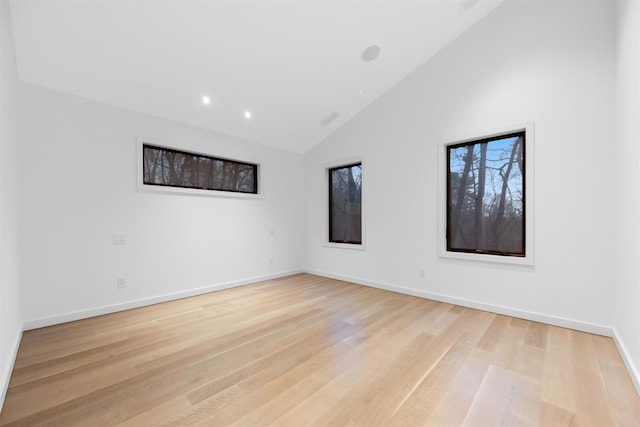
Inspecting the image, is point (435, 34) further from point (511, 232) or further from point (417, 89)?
point (511, 232)

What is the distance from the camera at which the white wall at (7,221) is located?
5.73 ft

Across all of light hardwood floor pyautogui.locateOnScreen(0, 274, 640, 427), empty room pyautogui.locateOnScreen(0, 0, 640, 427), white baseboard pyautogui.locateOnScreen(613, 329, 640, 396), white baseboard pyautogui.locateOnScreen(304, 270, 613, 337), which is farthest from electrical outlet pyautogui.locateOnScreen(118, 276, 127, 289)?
white baseboard pyautogui.locateOnScreen(613, 329, 640, 396)

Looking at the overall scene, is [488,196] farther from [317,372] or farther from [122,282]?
[122,282]

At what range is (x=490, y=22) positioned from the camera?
3.23 m

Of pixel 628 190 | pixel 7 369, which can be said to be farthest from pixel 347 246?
pixel 7 369

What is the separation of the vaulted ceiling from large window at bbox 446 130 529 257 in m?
1.51

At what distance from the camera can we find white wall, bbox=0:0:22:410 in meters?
1.75

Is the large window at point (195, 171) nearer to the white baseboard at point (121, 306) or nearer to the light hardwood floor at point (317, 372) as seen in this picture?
the white baseboard at point (121, 306)

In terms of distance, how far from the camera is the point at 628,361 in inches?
76.8

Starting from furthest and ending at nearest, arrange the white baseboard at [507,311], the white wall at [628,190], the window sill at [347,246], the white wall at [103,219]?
the window sill at [347,246], the white wall at [103,219], the white baseboard at [507,311], the white wall at [628,190]

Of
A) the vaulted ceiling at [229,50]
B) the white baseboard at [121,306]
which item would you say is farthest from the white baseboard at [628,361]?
the white baseboard at [121,306]

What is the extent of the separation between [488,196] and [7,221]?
14.8 ft

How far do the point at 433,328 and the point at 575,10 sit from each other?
3444 mm

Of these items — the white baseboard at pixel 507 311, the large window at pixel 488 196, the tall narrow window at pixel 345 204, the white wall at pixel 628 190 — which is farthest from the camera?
the tall narrow window at pixel 345 204
